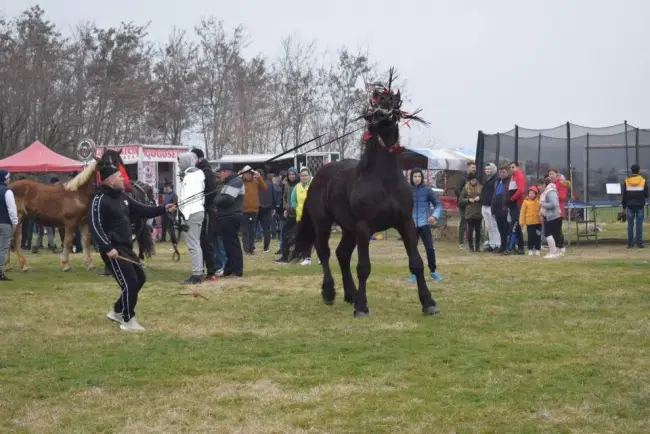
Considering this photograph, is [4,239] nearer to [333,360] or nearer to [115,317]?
[115,317]

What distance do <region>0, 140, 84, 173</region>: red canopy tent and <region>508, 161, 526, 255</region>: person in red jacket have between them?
13.9 m

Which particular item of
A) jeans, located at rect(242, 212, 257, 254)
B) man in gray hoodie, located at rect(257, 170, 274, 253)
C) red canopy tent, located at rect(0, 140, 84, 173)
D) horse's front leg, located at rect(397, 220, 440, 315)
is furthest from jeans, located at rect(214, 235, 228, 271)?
red canopy tent, located at rect(0, 140, 84, 173)

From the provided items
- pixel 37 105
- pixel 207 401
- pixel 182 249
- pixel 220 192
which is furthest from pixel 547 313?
pixel 37 105

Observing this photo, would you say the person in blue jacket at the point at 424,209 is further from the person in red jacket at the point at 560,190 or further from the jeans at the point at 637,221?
A: the jeans at the point at 637,221

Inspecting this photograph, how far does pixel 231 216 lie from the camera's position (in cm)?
1405

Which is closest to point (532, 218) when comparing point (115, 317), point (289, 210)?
point (289, 210)

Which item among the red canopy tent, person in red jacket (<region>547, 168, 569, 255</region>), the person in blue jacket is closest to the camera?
the person in blue jacket

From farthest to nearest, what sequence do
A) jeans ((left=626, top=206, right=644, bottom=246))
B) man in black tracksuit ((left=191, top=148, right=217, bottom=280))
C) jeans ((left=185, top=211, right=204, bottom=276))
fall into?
jeans ((left=626, top=206, right=644, bottom=246)) → man in black tracksuit ((left=191, top=148, right=217, bottom=280)) → jeans ((left=185, top=211, right=204, bottom=276))

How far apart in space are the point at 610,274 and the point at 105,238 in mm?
7957

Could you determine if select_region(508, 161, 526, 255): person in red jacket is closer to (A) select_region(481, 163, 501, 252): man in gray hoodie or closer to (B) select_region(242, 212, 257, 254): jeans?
(A) select_region(481, 163, 501, 252): man in gray hoodie

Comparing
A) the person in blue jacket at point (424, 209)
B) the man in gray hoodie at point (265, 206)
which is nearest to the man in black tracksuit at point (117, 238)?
the person in blue jacket at point (424, 209)

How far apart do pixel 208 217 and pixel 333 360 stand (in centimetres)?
710

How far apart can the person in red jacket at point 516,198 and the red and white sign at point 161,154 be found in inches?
530

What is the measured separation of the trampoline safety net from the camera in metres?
21.1
